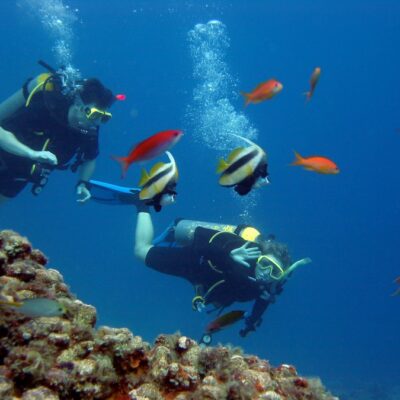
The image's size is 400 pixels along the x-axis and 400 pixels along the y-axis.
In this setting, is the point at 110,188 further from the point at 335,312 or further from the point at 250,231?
the point at 335,312

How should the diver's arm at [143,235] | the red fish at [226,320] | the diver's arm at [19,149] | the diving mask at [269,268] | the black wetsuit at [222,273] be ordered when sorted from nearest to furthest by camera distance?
the red fish at [226,320] → the diving mask at [269,268] → the diver's arm at [19,149] → the black wetsuit at [222,273] → the diver's arm at [143,235]

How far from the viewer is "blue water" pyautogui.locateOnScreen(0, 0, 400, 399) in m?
73.1

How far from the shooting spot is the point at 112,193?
9.43 m

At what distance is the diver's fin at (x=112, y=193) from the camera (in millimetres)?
9352

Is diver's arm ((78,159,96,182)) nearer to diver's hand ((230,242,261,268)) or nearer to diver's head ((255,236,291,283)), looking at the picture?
diver's hand ((230,242,261,268))

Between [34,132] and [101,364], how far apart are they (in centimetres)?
651

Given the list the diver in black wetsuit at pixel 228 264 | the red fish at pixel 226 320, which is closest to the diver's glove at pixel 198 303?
the diver in black wetsuit at pixel 228 264

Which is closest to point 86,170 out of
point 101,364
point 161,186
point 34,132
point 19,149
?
point 34,132

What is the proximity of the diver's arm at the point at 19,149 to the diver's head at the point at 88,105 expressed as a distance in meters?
1.12

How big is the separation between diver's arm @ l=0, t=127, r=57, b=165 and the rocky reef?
4.04 m

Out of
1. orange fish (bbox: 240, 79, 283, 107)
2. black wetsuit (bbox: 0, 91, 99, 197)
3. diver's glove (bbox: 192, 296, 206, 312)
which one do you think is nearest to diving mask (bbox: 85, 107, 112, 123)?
black wetsuit (bbox: 0, 91, 99, 197)

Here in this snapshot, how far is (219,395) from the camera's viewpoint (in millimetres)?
2242

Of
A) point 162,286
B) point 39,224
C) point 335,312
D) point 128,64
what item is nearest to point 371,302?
point 335,312

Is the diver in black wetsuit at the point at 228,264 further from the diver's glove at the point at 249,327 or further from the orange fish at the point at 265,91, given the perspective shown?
the orange fish at the point at 265,91
